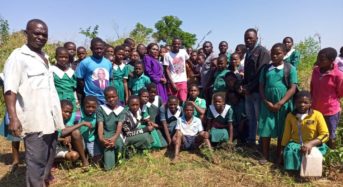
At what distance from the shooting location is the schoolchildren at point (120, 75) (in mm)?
5359

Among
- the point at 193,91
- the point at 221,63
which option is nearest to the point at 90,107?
the point at 193,91

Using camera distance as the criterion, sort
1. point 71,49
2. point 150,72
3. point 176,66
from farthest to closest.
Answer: point 176,66
point 150,72
point 71,49

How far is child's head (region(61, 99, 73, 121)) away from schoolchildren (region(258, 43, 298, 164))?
2.58 m

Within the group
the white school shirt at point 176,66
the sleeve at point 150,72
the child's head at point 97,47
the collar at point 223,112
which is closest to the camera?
the child's head at point 97,47

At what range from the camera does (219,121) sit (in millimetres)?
4969

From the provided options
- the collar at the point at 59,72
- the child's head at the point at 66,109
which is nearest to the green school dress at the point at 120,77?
the collar at the point at 59,72

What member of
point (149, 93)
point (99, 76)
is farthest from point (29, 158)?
point (149, 93)

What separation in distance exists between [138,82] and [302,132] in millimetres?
2712

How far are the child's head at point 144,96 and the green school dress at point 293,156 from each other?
217cm

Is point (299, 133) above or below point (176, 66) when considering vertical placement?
below

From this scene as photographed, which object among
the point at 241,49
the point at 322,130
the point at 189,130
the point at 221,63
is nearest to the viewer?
the point at 322,130

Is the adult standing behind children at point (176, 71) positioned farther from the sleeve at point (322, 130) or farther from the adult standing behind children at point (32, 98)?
the adult standing behind children at point (32, 98)

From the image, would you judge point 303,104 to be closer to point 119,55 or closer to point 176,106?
point 176,106

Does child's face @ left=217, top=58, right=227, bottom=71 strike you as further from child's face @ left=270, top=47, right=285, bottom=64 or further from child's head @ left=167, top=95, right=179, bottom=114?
child's face @ left=270, top=47, right=285, bottom=64
